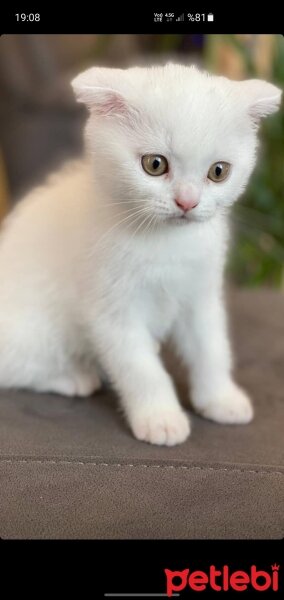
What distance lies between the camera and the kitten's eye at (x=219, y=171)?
2.61ft

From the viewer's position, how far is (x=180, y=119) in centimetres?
75

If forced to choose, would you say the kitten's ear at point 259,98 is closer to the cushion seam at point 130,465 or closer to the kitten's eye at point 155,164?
the kitten's eye at point 155,164

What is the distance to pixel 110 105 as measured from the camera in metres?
0.82

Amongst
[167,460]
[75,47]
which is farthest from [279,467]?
[75,47]

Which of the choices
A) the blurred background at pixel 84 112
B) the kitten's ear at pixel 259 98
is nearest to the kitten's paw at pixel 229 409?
the kitten's ear at pixel 259 98

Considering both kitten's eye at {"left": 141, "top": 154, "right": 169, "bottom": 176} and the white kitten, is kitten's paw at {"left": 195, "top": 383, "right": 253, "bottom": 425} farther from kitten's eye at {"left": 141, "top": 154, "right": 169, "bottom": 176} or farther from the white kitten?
kitten's eye at {"left": 141, "top": 154, "right": 169, "bottom": 176}

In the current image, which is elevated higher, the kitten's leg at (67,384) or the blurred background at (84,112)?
the blurred background at (84,112)

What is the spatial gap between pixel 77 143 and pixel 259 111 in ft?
4.47

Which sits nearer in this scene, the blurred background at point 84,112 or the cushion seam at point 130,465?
the cushion seam at point 130,465
